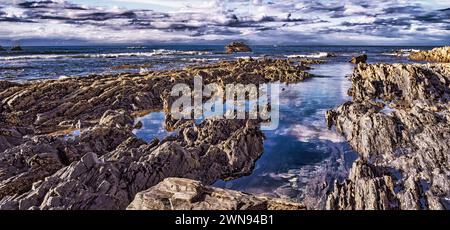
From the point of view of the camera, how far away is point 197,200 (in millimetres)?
8578

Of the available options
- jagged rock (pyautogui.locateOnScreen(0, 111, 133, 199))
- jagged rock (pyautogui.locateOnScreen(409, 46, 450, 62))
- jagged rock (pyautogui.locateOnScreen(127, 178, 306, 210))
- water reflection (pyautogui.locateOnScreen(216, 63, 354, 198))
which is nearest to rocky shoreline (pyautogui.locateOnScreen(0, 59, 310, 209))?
jagged rock (pyautogui.locateOnScreen(0, 111, 133, 199))

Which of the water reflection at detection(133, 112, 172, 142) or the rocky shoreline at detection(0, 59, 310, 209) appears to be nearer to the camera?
the rocky shoreline at detection(0, 59, 310, 209)

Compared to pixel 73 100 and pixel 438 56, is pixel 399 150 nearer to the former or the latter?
pixel 73 100

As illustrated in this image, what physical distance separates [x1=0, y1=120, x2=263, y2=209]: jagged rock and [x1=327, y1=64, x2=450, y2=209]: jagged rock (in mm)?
5374

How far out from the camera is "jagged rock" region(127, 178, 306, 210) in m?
8.37

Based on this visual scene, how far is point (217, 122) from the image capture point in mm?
19375

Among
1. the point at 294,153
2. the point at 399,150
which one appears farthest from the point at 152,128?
the point at 399,150

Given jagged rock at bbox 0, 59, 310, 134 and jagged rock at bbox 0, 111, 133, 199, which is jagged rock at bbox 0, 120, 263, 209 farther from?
jagged rock at bbox 0, 59, 310, 134

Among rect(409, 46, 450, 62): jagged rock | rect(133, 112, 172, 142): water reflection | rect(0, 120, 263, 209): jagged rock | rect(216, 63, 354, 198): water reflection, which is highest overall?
rect(409, 46, 450, 62): jagged rock

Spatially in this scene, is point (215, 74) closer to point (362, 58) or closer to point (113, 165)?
point (113, 165)
